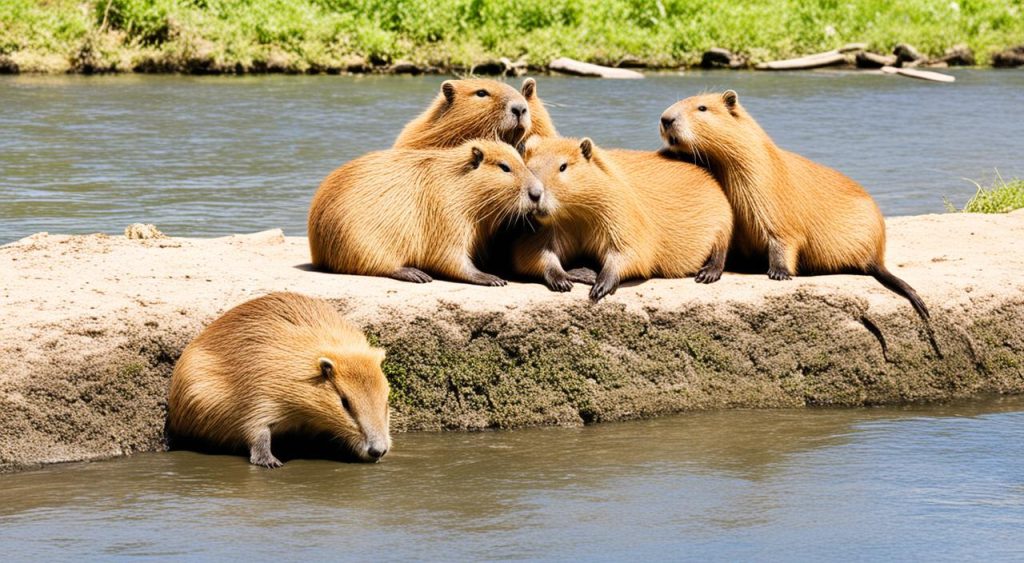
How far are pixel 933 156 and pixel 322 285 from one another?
1205 cm

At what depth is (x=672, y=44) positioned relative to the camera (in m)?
28.9

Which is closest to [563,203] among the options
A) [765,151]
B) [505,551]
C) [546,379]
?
[546,379]

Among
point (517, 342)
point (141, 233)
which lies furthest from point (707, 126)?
point (141, 233)

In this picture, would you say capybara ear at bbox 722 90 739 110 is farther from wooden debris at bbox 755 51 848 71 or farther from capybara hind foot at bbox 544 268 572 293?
wooden debris at bbox 755 51 848 71

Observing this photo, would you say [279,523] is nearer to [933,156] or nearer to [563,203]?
[563,203]

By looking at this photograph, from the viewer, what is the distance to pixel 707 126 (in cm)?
717

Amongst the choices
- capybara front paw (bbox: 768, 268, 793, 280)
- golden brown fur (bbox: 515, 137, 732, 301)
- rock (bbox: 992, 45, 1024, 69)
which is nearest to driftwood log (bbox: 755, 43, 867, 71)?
rock (bbox: 992, 45, 1024, 69)

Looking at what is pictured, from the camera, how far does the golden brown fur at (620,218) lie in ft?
21.7

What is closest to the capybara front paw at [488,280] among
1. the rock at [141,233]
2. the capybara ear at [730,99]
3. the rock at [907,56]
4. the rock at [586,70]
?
the capybara ear at [730,99]

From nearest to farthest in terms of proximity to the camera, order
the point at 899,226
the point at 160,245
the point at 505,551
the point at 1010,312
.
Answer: the point at 505,551
the point at 1010,312
the point at 160,245
the point at 899,226

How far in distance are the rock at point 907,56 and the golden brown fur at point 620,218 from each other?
23158mm

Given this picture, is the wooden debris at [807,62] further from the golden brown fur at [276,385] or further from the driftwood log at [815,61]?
the golden brown fur at [276,385]

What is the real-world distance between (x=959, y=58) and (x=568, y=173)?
24.7 metres

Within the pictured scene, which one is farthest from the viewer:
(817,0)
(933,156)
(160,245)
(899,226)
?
(817,0)
